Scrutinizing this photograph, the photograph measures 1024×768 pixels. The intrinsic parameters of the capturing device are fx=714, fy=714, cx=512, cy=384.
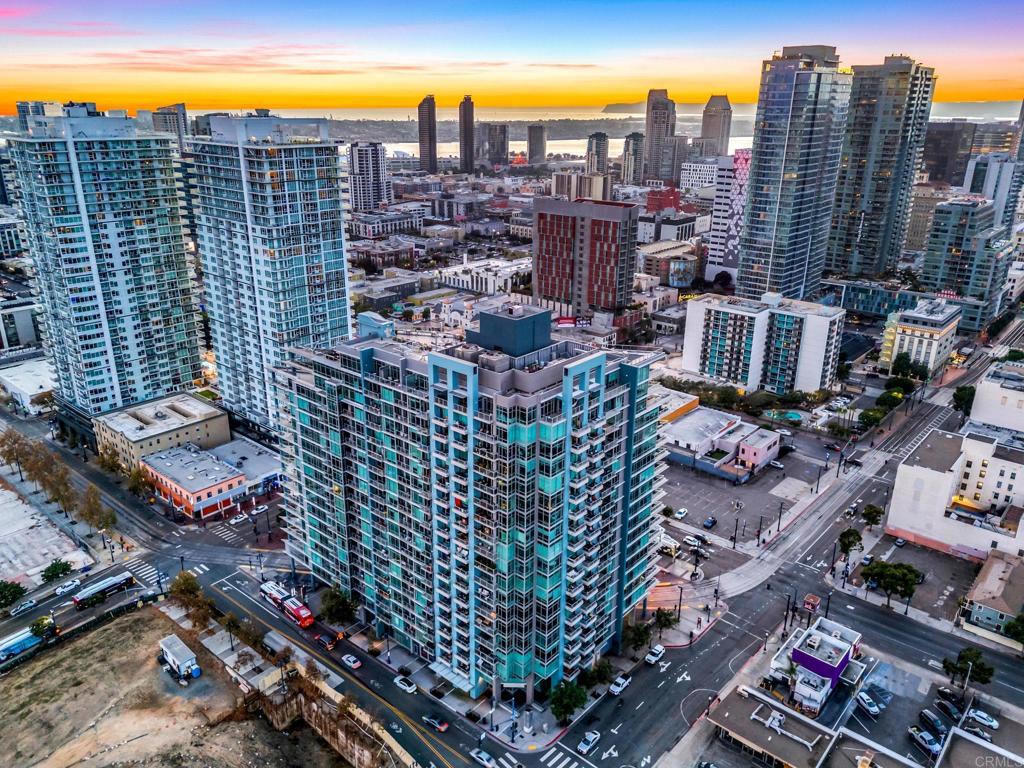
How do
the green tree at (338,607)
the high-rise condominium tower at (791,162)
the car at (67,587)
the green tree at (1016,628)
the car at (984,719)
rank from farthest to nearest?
the high-rise condominium tower at (791,162) < the car at (67,587) < the green tree at (338,607) < the green tree at (1016,628) < the car at (984,719)

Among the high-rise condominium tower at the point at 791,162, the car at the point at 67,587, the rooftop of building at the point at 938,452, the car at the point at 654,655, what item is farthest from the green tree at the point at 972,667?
the high-rise condominium tower at the point at 791,162

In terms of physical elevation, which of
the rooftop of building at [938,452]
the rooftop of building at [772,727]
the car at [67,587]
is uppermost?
the rooftop of building at [938,452]

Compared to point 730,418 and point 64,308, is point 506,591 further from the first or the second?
point 64,308

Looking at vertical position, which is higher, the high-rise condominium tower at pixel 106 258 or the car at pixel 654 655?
the high-rise condominium tower at pixel 106 258

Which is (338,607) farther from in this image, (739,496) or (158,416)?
(739,496)

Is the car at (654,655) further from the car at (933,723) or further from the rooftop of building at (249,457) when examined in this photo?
the rooftop of building at (249,457)

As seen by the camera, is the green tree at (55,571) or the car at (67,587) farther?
the green tree at (55,571)
